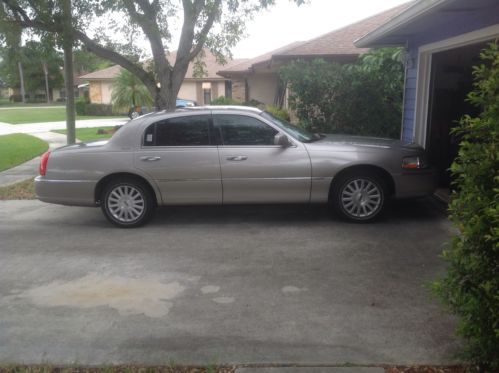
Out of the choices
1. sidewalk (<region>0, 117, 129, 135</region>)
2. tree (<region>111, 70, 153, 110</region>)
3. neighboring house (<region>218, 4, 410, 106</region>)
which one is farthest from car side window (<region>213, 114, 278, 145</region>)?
tree (<region>111, 70, 153, 110</region>)

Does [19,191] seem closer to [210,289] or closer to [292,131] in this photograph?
[292,131]

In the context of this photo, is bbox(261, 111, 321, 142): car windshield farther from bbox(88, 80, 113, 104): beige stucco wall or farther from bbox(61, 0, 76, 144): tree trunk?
bbox(88, 80, 113, 104): beige stucco wall

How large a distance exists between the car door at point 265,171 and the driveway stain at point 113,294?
2163 millimetres

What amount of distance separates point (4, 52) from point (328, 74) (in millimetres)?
6636

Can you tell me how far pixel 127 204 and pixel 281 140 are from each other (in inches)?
89.4

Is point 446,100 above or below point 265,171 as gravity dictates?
above

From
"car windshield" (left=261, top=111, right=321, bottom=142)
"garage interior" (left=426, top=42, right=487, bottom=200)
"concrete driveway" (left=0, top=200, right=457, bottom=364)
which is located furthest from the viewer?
"garage interior" (left=426, top=42, right=487, bottom=200)

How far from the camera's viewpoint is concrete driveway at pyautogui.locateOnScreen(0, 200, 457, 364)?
12.5 feet

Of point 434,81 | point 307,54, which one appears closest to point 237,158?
point 434,81

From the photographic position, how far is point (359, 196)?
702 centimetres

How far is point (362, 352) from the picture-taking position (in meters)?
3.71

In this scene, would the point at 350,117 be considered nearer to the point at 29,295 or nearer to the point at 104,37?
the point at 104,37

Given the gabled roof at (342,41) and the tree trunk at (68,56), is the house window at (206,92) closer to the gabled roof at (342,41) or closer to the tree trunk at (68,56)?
the gabled roof at (342,41)

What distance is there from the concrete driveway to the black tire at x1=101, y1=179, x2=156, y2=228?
0.18 meters
